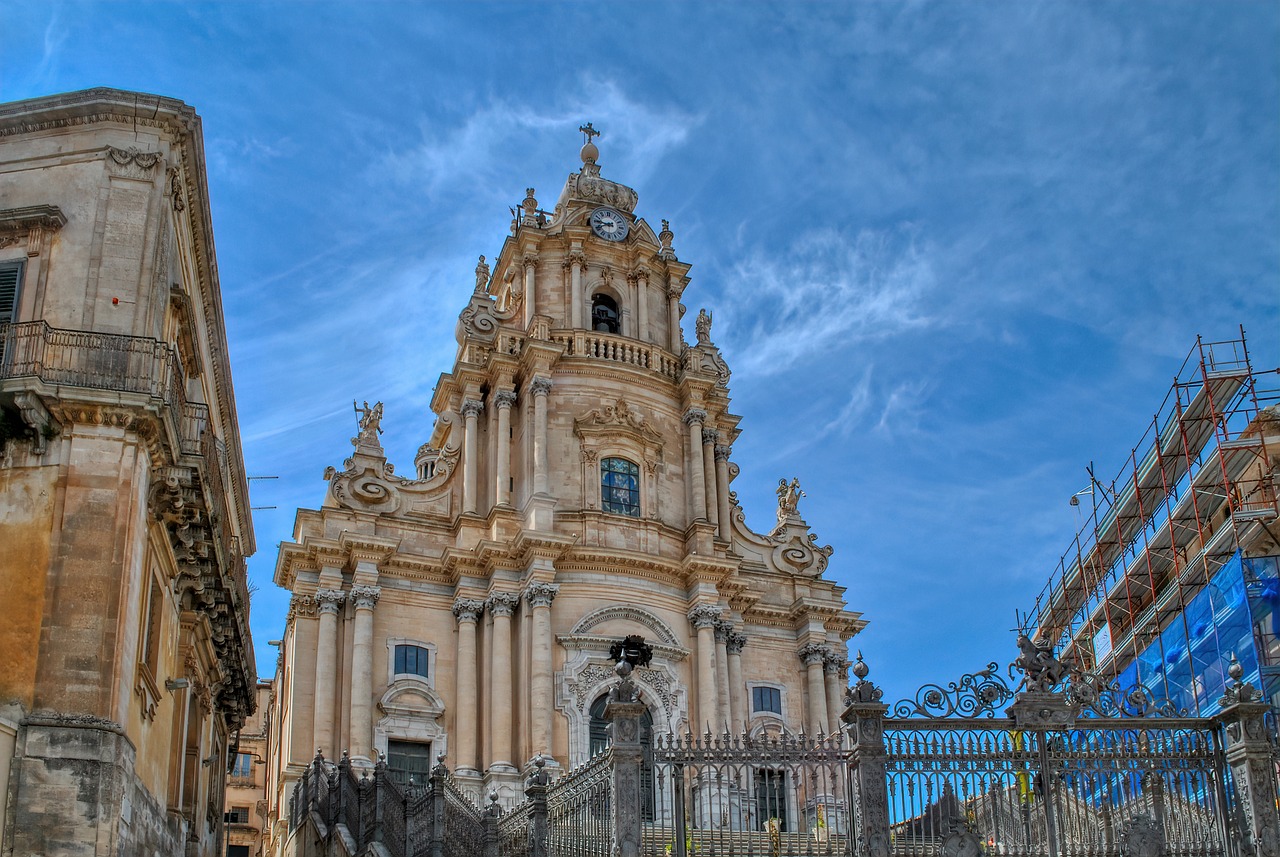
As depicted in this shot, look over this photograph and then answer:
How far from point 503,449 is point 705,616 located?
7263 millimetres

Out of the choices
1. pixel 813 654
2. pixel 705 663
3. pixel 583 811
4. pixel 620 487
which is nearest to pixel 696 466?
pixel 620 487

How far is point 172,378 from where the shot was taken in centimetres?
1830

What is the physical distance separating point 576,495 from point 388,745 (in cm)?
844

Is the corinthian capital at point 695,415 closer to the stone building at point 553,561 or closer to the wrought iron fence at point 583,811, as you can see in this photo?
the stone building at point 553,561

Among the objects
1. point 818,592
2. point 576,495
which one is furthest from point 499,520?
point 818,592

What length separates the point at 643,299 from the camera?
138ft

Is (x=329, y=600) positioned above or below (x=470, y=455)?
below

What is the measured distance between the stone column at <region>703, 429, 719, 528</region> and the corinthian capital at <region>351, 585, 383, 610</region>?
9.72 meters

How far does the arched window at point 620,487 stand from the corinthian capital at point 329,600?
760 centimetres

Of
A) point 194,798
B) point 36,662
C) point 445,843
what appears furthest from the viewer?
point 194,798

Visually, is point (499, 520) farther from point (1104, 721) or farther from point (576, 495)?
point (1104, 721)

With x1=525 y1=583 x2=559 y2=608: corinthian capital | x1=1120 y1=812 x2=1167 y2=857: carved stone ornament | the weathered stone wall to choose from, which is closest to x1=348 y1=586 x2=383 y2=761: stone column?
x1=525 y1=583 x2=559 y2=608: corinthian capital

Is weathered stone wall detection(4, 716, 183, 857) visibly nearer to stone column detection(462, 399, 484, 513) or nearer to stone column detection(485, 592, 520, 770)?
stone column detection(485, 592, 520, 770)

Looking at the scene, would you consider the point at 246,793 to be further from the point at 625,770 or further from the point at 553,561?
the point at 625,770
